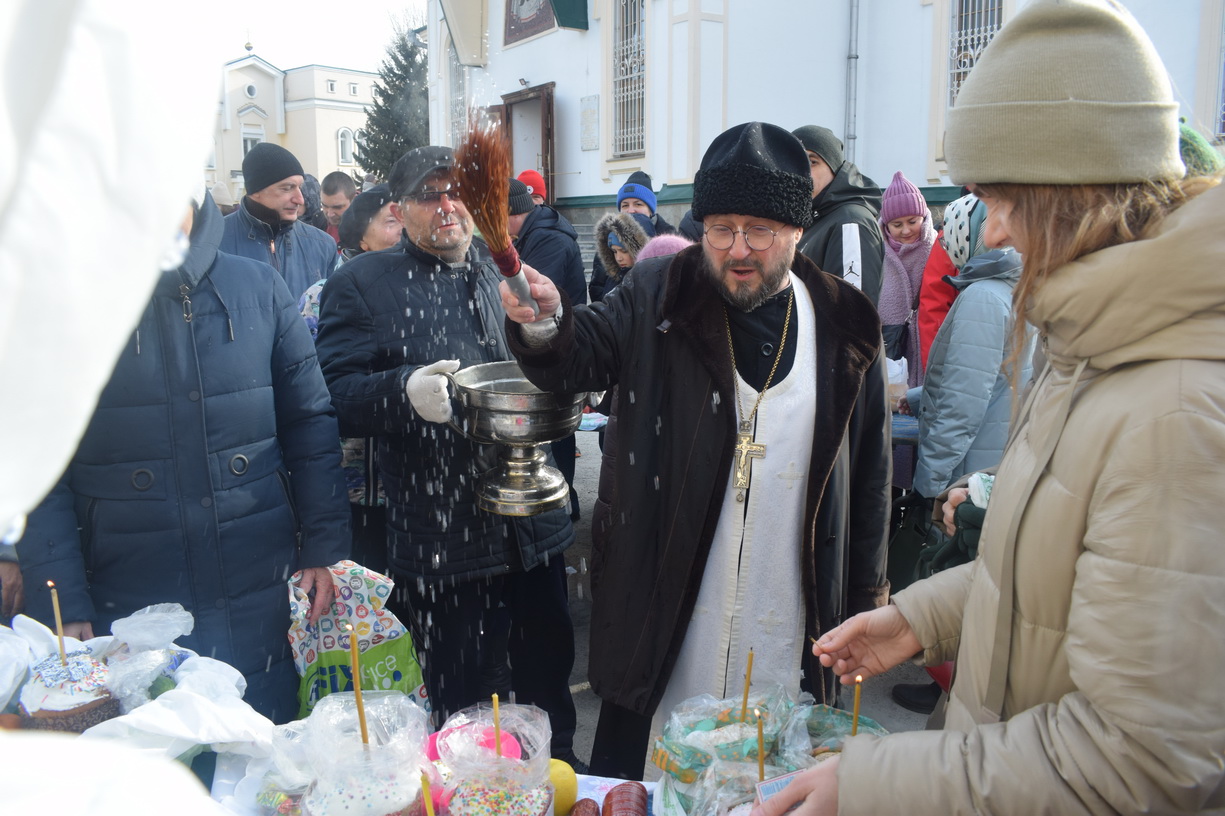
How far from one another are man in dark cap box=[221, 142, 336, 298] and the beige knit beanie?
4.73 m

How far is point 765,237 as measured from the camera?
2.34 metres

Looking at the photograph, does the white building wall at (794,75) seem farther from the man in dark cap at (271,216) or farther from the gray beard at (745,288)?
the gray beard at (745,288)

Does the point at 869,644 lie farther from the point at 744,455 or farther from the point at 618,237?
the point at 618,237

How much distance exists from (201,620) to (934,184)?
1208cm

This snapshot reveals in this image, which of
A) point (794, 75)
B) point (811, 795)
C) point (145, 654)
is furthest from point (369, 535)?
point (794, 75)

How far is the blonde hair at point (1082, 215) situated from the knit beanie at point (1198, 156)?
26 millimetres

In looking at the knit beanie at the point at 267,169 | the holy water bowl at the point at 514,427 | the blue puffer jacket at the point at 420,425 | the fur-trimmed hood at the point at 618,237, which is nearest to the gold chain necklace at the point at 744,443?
the holy water bowl at the point at 514,427

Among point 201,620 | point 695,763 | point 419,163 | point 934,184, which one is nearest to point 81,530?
point 201,620

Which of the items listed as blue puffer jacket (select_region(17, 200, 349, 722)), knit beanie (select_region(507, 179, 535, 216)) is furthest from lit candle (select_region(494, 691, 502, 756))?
knit beanie (select_region(507, 179, 535, 216))

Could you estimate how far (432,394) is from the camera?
2.52 m

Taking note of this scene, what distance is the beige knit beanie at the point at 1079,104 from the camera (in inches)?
47.9

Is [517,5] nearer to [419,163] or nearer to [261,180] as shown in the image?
[261,180]

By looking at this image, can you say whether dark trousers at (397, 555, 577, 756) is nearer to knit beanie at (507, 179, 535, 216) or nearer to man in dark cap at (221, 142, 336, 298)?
man in dark cap at (221, 142, 336, 298)

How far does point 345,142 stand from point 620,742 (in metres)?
41.7
